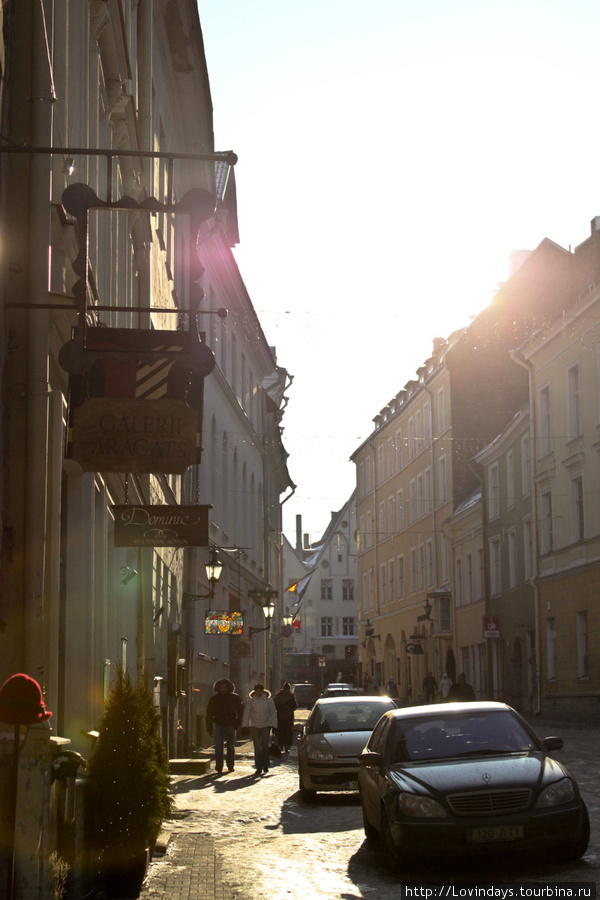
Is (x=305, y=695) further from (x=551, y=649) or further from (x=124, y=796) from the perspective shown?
(x=124, y=796)

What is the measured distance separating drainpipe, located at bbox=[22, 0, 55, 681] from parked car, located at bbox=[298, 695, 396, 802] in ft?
29.0

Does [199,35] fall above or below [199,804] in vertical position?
above

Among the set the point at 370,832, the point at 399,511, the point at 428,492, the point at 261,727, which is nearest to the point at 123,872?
the point at 370,832

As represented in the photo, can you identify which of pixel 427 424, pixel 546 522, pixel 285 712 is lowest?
pixel 285 712

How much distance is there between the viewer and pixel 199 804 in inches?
651

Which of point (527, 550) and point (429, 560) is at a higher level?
point (429, 560)

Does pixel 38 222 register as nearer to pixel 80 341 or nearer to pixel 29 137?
pixel 29 137

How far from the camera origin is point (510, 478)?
146ft

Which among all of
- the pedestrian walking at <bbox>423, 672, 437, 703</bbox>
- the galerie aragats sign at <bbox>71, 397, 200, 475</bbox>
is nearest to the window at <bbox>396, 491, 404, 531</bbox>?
the pedestrian walking at <bbox>423, 672, 437, 703</bbox>

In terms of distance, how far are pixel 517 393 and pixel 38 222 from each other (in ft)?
166

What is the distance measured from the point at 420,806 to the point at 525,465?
110ft

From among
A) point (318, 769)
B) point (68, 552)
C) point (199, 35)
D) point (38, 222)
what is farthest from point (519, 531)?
point (38, 222)

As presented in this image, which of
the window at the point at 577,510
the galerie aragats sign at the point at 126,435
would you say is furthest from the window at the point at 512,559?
the galerie aragats sign at the point at 126,435

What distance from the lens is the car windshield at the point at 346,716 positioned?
17781 mm
